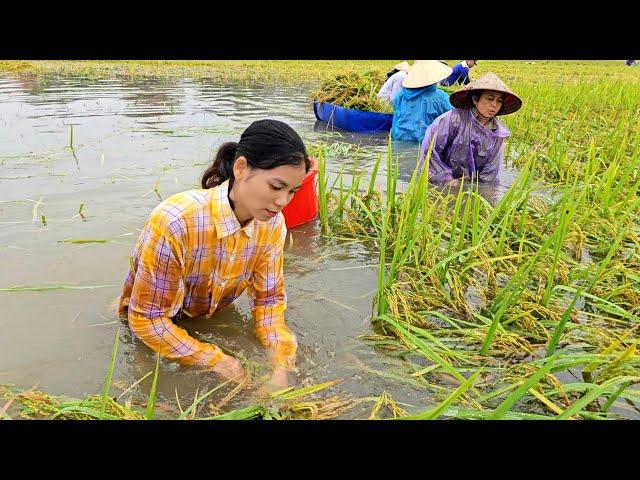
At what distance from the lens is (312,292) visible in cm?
265

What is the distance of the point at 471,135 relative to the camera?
3.98m

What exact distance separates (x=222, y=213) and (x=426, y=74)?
175 inches

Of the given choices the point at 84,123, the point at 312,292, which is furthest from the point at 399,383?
the point at 84,123

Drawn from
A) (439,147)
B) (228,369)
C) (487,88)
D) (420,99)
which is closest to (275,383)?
(228,369)

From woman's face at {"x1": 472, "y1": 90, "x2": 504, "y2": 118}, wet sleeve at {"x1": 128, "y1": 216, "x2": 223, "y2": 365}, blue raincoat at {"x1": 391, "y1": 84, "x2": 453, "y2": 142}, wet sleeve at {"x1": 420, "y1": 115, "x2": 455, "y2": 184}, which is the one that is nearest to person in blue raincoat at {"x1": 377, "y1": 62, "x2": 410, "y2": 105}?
blue raincoat at {"x1": 391, "y1": 84, "x2": 453, "y2": 142}

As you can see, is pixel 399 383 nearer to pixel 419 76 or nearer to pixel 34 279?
pixel 34 279

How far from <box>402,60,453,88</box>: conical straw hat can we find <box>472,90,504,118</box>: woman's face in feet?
5.39

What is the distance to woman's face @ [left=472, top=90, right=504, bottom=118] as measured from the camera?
12.4 feet

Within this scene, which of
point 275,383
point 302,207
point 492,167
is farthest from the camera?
point 492,167

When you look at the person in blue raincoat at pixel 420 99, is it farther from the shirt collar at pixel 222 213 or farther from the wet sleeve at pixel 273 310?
the shirt collar at pixel 222 213

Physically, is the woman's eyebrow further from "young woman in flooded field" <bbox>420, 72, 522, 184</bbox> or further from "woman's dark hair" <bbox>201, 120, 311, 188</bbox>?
"young woman in flooded field" <bbox>420, 72, 522, 184</bbox>

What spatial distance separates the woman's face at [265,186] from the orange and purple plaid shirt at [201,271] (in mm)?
120

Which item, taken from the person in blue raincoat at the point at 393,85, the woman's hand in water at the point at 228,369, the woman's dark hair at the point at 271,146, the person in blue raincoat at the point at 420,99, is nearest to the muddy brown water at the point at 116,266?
the woman's hand in water at the point at 228,369

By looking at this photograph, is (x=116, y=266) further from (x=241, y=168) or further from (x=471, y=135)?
(x=471, y=135)
